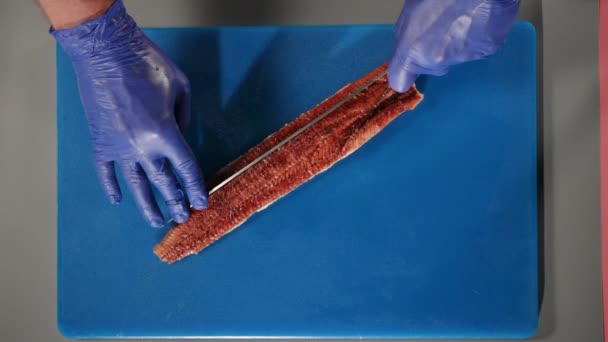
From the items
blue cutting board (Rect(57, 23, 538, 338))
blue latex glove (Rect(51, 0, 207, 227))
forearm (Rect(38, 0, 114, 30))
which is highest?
forearm (Rect(38, 0, 114, 30))

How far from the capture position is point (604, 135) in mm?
2896

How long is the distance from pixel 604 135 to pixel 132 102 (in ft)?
8.71

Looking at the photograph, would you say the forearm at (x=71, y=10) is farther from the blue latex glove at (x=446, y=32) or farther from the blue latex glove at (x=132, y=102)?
the blue latex glove at (x=446, y=32)

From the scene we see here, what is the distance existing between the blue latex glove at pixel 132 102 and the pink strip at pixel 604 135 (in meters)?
2.31

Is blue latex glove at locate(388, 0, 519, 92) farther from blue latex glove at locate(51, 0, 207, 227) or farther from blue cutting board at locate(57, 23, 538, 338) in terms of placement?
blue latex glove at locate(51, 0, 207, 227)

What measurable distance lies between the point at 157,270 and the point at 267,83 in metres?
1.22

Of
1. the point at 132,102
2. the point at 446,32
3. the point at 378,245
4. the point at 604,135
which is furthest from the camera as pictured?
the point at 604,135

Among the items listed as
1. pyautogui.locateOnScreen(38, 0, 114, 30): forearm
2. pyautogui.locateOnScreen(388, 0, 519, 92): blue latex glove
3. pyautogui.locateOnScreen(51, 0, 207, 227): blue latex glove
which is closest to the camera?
pyautogui.locateOnScreen(388, 0, 519, 92): blue latex glove

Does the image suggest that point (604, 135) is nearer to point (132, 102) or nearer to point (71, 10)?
point (132, 102)

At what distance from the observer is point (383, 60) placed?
2.77 m

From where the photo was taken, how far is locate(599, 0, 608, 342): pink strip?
9.41 ft

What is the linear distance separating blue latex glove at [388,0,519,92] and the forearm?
1413 millimetres

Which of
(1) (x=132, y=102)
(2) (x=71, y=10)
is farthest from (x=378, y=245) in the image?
(2) (x=71, y=10)

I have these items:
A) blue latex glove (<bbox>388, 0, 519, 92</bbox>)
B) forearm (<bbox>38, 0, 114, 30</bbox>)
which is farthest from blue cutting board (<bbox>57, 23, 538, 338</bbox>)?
forearm (<bbox>38, 0, 114, 30</bbox>)
